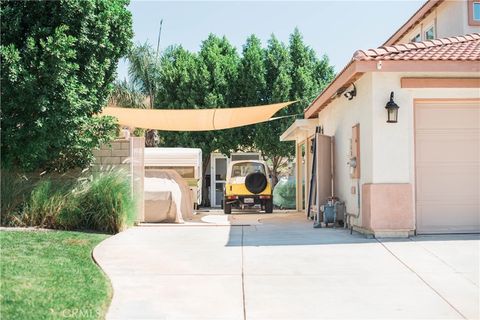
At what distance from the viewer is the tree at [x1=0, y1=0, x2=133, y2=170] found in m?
9.51

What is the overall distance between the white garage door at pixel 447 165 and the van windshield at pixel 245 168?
34.5 feet

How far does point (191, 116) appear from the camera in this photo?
57.0 ft

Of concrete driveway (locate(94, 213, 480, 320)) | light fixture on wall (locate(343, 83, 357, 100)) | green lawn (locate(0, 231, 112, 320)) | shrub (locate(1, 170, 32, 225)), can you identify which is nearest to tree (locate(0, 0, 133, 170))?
shrub (locate(1, 170, 32, 225))

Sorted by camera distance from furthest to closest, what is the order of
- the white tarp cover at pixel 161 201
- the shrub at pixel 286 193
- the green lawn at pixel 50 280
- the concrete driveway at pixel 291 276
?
1. the shrub at pixel 286 193
2. the white tarp cover at pixel 161 201
3. the concrete driveway at pixel 291 276
4. the green lawn at pixel 50 280

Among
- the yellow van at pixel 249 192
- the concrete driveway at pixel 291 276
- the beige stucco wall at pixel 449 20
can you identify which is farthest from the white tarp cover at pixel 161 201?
the beige stucco wall at pixel 449 20

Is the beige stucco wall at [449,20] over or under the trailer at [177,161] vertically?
over

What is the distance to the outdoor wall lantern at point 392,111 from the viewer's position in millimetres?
A: 9250

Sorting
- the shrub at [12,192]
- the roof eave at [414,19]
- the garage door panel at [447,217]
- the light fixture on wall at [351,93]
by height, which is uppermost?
the roof eave at [414,19]

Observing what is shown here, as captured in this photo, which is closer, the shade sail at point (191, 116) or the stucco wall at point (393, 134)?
the stucco wall at point (393, 134)

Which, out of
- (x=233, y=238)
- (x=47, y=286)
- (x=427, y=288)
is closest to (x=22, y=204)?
(x=233, y=238)

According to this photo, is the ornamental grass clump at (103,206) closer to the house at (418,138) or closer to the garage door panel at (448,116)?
the house at (418,138)

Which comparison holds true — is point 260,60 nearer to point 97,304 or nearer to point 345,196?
point 345,196

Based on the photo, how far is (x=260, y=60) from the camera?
82.3 ft

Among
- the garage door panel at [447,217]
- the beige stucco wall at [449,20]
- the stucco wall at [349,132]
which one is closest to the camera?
the garage door panel at [447,217]
